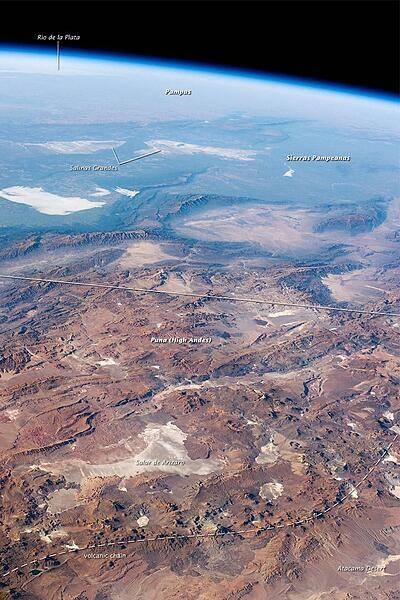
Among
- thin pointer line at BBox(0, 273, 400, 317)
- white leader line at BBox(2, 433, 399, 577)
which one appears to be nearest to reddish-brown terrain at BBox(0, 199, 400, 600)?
white leader line at BBox(2, 433, 399, 577)

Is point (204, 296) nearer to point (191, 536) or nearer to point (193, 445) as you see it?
point (193, 445)

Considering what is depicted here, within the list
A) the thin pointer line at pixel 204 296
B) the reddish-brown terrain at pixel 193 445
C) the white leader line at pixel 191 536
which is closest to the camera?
the white leader line at pixel 191 536

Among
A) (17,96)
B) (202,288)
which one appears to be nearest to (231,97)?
(17,96)

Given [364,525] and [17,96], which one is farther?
[17,96]

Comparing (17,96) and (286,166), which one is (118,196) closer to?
(286,166)

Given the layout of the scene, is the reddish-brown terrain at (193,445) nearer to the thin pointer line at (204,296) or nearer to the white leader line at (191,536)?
the white leader line at (191,536)

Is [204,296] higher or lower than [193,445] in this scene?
higher

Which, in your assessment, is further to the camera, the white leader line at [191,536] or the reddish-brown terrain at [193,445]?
the reddish-brown terrain at [193,445]

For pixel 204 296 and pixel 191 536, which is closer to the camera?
pixel 191 536

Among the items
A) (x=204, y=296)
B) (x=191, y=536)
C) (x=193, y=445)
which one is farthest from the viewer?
(x=204, y=296)

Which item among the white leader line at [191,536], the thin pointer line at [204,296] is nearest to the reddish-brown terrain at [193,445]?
the white leader line at [191,536]

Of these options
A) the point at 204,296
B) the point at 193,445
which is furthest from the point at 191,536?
the point at 204,296
